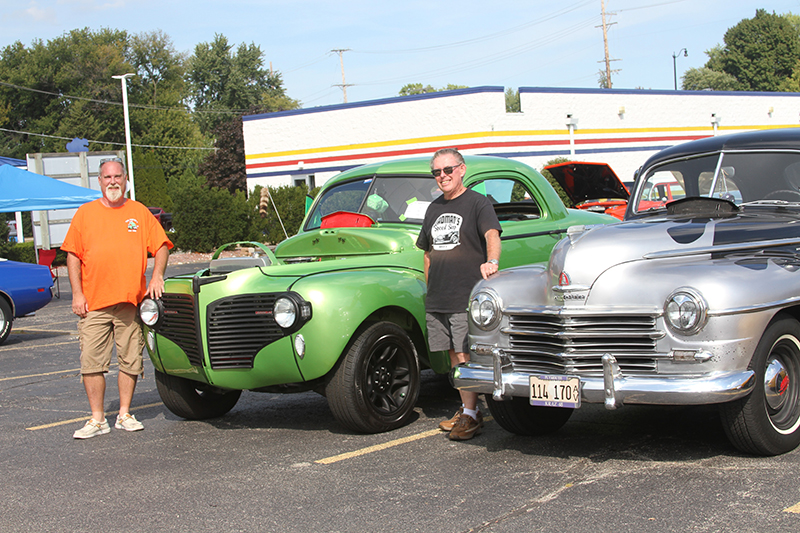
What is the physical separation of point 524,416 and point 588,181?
1466 centimetres

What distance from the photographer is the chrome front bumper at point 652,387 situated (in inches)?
159

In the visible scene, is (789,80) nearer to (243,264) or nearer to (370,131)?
(370,131)

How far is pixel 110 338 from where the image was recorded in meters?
5.89

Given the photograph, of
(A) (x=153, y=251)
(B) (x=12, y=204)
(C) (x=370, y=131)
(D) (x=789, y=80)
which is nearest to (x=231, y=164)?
(C) (x=370, y=131)

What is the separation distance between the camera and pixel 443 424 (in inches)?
216

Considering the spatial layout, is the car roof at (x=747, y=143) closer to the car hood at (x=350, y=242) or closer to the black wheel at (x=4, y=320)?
the car hood at (x=350, y=242)

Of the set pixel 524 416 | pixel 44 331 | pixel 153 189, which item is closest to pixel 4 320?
pixel 44 331

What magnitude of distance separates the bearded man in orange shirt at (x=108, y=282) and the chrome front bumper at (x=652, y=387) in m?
2.81

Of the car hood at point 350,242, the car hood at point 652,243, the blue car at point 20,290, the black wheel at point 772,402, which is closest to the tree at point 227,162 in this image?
the blue car at point 20,290

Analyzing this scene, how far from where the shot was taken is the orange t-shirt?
18.9ft

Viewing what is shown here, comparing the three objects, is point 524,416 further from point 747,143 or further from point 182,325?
point 747,143

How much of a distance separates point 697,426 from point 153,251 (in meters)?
4.08

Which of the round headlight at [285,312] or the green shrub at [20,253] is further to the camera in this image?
the green shrub at [20,253]

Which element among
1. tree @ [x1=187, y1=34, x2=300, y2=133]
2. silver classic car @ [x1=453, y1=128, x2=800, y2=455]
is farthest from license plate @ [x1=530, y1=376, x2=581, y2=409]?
tree @ [x1=187, y1=34, x2=300, y2=133]
